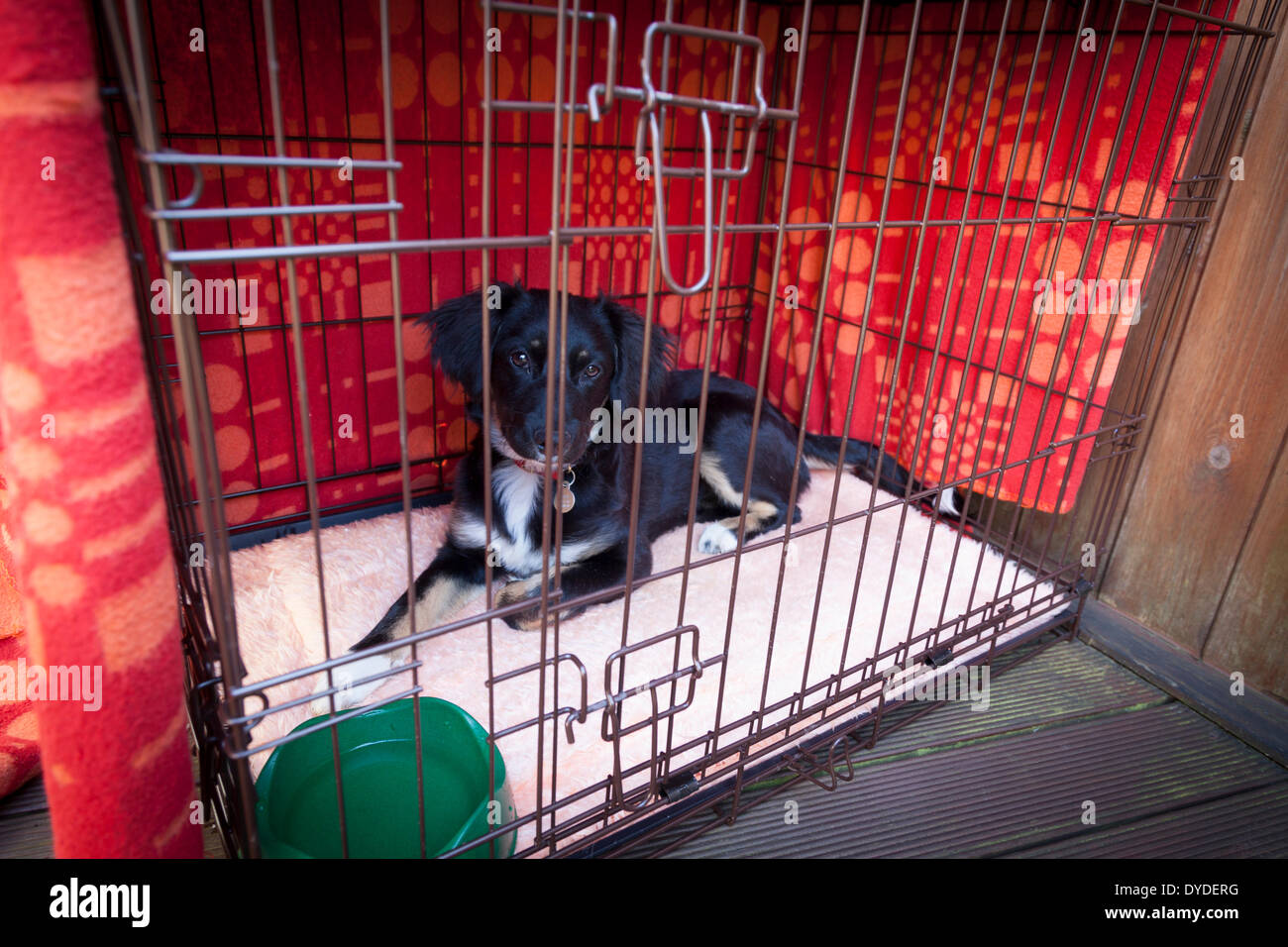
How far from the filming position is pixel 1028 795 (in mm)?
1612

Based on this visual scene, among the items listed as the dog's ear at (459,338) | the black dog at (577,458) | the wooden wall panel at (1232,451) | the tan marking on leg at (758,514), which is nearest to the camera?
the wooden wall panel at (1232,451)

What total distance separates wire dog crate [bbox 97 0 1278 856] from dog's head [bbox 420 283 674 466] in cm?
14

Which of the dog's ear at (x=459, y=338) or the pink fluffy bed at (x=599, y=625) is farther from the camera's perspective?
the dog's ear at (x=459, y=338)

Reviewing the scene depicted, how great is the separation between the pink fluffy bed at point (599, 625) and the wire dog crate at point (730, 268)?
0.08 feet

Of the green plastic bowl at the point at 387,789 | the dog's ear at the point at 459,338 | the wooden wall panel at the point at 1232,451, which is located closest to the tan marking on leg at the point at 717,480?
the dog's ear at the point at 459,338

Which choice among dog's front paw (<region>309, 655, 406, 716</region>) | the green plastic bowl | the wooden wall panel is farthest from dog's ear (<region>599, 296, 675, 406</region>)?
the wooden wall panel

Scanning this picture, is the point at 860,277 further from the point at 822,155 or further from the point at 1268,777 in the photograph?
the point at 1268,777

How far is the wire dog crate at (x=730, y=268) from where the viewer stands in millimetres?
1385

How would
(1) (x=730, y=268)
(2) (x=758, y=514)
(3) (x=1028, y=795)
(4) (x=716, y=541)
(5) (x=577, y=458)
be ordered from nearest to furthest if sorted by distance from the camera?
(3) (x=1028, y=795) → (5) (x=577, y=458) → (4) (x=716, y=541) → (2) (x=758, y=514) → (1) (x=730, y=268)

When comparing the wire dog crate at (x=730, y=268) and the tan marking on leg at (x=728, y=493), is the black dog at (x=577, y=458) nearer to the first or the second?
the tan marking on leg at (x=728, y=493)

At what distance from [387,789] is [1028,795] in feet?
4.22

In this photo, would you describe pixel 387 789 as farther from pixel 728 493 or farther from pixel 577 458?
pixel 728 493

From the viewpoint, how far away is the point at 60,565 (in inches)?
27.7

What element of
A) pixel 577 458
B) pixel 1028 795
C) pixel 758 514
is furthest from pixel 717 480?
pixel 1028 795
